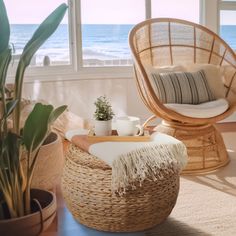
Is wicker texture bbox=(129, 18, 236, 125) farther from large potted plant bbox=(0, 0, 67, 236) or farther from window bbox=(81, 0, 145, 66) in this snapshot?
large potted plant bbox=(0, 0, 67, 236)

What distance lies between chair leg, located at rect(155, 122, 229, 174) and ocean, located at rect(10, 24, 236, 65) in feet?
5.07

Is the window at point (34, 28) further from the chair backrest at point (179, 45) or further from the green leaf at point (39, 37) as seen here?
the green leaf at point (39, 37)

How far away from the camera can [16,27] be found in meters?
3.75

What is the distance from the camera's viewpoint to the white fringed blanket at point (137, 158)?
5.18ft

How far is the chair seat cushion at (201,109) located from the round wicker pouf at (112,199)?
892 millimetres

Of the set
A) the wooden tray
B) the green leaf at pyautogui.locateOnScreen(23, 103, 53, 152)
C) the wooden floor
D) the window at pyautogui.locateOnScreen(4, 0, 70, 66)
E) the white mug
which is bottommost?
the wooden floor

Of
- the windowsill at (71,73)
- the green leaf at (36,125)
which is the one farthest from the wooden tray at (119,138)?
the windowsill at (71,73)

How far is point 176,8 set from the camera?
13.4ft

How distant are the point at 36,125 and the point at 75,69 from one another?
2.67 m

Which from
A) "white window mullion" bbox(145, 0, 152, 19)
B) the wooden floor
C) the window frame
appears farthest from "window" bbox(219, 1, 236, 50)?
the wooden floor

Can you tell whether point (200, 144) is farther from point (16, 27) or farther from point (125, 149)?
point (16, 27)

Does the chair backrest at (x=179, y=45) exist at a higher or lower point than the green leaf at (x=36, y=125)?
higher

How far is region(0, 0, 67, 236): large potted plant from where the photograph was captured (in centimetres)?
128

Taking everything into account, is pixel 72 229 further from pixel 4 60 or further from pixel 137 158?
pixel 4 60
